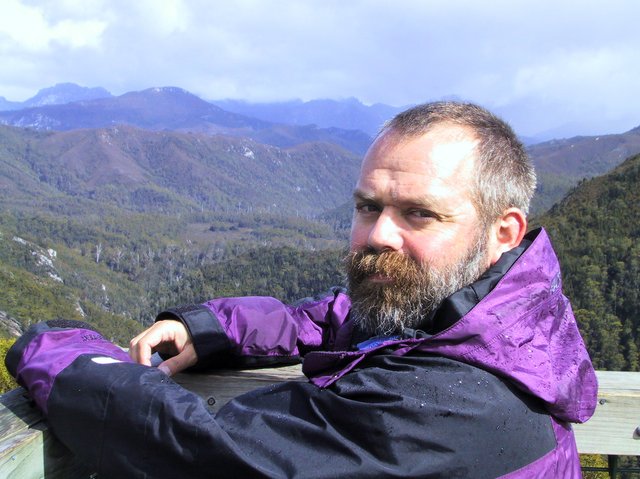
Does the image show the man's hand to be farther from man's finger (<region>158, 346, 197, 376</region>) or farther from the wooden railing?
the wooden railing

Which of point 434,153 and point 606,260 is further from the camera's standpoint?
point 606,260

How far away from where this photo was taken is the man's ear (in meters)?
2.17

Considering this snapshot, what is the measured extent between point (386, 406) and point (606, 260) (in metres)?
81.7

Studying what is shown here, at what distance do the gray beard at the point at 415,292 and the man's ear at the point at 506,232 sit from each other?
0.08m

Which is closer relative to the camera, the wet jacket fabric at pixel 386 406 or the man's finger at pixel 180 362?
the wet jacket fabric at pixel 386 406

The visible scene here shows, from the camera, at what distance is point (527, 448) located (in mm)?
1676

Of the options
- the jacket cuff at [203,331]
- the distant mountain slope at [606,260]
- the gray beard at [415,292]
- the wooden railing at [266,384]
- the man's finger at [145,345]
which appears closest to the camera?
the wooden railing at [266,384]

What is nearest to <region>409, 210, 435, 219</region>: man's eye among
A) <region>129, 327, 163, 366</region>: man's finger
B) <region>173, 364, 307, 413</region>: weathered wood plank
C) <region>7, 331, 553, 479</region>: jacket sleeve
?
<region>7, 331, 553, 479</region>: jacket sleeve

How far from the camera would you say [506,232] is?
86.9 inches

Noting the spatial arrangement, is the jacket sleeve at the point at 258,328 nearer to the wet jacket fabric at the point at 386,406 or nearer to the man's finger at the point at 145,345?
the man's finger at the point at 145,345

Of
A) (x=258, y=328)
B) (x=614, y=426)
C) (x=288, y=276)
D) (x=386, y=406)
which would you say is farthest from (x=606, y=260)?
(x=386, y=406)

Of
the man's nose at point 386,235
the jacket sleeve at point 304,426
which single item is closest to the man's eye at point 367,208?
the man's nose at point 386,235

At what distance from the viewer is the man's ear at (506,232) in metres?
2.17

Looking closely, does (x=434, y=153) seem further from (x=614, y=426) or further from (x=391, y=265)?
(x=614, y=426)
